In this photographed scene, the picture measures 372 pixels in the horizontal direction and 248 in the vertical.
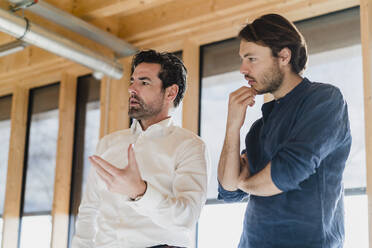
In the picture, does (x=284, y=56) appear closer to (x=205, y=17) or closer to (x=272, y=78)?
(x=272, y=78)

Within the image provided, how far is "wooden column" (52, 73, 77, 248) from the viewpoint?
524 centimetres

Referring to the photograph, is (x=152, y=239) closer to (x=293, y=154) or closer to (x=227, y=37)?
(x=293, y=154)

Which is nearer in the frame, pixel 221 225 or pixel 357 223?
pixel 357 223

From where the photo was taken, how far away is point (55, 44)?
4.47 m

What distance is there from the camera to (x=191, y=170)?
2.21 m

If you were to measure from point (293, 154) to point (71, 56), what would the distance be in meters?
3.26

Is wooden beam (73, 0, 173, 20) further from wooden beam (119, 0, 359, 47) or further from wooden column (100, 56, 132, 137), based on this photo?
wooden column (100, 56, 132, 137)

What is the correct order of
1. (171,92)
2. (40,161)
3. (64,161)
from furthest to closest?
(40,161) < (64,161) < (171,92)

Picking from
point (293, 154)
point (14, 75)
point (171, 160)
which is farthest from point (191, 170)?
point (14, 75)

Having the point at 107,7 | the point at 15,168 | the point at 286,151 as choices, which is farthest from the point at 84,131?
the point at 286,151

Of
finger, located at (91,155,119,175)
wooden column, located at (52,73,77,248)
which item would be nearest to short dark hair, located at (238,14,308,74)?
finger, located at (91,155,119,175)

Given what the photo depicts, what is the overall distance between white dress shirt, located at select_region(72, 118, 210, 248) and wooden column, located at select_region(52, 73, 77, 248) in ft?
9.51

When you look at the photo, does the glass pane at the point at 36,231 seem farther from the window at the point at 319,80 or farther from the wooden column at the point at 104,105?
the window at the point at 319,80

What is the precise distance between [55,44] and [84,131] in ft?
4.09
